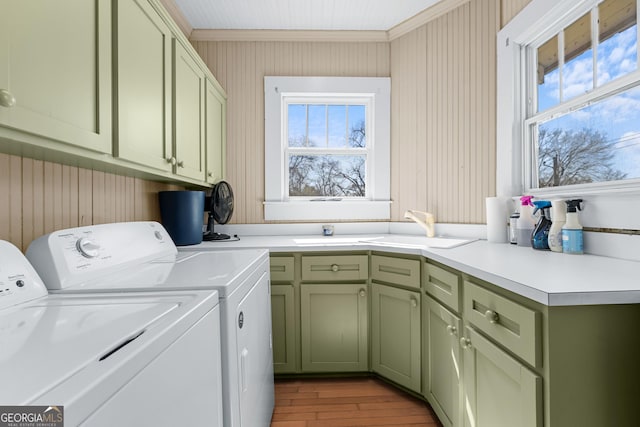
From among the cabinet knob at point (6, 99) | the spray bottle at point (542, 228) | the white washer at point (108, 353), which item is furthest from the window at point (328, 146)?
the cabinet knob at point (6, 99)

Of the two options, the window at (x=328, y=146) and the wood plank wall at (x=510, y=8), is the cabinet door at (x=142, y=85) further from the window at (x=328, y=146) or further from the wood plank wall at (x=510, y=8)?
the wood plank wall at (x=510, y=8)

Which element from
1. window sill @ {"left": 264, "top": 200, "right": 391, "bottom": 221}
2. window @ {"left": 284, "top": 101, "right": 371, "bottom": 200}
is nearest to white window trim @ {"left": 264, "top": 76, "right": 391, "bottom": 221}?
window sill @ {"left": 264, "top": 200, "right": 391, "bottom": 221}

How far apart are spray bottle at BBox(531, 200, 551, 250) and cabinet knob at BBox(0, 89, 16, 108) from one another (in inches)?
81.7

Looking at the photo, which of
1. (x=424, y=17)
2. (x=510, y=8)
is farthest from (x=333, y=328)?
(x=424, y=17)

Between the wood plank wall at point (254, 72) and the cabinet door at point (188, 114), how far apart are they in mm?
595

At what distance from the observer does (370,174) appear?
2.79 meters

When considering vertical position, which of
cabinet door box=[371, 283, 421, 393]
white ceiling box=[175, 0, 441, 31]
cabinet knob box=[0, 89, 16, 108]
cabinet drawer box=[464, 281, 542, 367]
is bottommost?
cabinet door box=[371, 283, 421, 393]

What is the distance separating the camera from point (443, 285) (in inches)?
60.4

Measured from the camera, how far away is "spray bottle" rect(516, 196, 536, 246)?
5.62 feet

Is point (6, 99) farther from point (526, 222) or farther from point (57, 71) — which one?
point (526, 222)

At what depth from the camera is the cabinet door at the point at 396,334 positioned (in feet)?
5.96

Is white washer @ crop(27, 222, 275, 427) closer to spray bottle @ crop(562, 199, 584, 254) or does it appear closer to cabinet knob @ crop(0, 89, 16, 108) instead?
cabinet knob @ crop(0, 89, 16, 108)

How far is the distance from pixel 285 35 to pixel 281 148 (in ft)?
3.12

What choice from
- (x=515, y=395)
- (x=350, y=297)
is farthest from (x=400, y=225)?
(x=515, y=395)
